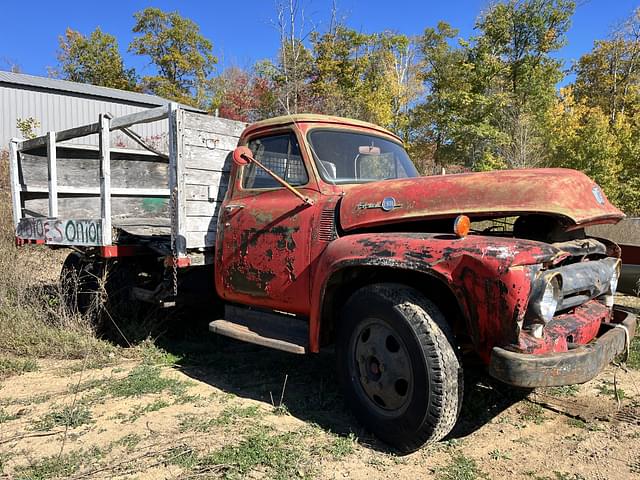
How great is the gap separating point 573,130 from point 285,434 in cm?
1874

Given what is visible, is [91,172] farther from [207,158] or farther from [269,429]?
[269,429]

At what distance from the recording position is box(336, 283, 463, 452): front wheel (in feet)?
9.31

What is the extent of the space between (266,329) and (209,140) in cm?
197

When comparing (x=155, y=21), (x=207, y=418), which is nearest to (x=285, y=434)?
(x=207, y=418)

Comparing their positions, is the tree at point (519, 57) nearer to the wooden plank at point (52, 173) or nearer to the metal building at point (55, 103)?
the metal building at point (55, 103)

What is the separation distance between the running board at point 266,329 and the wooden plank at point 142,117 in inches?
75.9

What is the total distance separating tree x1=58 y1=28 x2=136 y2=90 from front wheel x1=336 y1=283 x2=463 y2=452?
36021mm

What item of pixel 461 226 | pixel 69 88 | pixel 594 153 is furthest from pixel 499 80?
pixel 461 226

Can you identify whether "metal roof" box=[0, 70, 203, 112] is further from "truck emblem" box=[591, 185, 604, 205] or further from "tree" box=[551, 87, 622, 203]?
"truck emblem" box=[591, 185, 604, 205]

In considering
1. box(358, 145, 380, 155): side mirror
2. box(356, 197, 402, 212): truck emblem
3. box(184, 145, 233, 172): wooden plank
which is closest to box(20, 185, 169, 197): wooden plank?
box(184, 145, 233, 172): wooden plank

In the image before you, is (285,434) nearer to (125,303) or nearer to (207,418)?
(207,418)

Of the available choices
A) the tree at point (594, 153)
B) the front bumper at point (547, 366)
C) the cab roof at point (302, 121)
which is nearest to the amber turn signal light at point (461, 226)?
the front bumper at point (547, 366)

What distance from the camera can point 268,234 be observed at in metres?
4.00

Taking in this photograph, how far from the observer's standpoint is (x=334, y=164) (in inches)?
159
